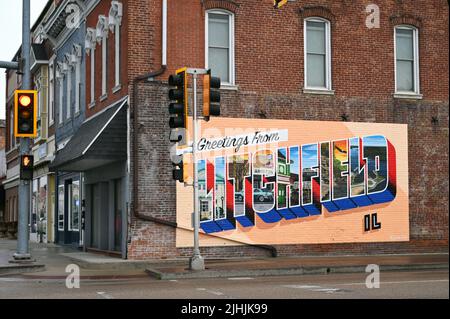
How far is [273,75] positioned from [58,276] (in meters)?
9.24

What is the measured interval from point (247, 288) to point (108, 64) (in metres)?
12.7

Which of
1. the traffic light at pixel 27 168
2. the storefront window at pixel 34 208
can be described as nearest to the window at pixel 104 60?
the traffic light at pixel 27 168

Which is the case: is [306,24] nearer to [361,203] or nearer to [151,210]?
[361,203]

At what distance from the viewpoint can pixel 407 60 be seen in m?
25.3

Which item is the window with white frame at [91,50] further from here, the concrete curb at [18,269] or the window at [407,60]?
the window at [407,60]

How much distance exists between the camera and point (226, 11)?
23391mm

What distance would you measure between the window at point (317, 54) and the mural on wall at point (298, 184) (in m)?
1.43

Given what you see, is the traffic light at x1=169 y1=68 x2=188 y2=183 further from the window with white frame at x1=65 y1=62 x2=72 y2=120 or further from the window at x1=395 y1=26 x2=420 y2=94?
the window with white frame at x1=65 y1=62 x2=72 y2=120

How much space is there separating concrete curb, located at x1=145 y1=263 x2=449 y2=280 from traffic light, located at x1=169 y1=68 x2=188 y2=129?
344 cm

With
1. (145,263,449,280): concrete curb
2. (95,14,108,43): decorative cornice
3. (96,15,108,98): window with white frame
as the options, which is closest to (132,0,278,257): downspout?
(145,263,449,280): concrete curb

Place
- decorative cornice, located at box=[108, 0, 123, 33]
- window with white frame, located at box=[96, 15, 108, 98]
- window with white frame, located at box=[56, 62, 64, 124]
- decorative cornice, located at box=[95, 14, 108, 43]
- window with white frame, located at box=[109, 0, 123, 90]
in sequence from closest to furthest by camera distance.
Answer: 1. decorative cornice, located at box=[108, 0, 123, 33]
2. window with white frame, located at box=[109, 0, 123, 90]
3. decorative cornice, located at box=[95, 14, 108, 43]
4. window with white frame, located at box=[96, 15, 108, 98]
5. window with white frame, located at box=[56, 62, 64, 124]

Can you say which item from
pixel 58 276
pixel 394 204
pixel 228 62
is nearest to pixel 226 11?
pixel 228 62

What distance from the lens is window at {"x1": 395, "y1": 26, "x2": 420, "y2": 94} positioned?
25234mm

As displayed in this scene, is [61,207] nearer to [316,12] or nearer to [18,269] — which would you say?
[18,269]
